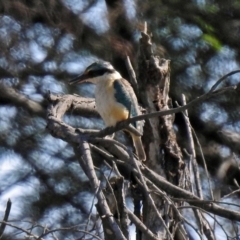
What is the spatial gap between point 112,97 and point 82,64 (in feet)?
1.74

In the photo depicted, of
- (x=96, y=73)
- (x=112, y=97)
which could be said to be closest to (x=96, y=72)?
(x=96, y=73)

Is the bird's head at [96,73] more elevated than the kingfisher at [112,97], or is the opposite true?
the bird's head at [96,73]

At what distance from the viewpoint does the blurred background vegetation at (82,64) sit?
3262 millimetres

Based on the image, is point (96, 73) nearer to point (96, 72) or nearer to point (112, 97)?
A: point (96, 72)

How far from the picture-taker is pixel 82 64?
331 cm

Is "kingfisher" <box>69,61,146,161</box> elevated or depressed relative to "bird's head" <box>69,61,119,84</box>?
depressed

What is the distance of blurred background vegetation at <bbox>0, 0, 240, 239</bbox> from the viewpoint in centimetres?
326

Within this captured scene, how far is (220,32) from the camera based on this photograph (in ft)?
10.7

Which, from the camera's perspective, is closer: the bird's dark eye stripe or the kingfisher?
the kingfisher

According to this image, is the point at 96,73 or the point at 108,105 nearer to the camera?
the point at 108,105

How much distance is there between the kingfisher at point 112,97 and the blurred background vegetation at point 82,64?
334 millimetres

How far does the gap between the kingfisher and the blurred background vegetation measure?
0.33 meters

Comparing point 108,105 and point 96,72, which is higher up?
point 96,72

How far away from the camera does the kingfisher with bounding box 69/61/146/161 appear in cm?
271
